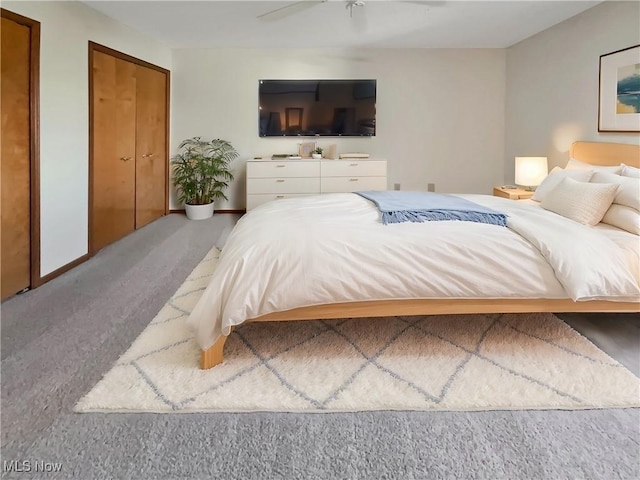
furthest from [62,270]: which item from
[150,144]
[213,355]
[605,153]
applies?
[605,153]

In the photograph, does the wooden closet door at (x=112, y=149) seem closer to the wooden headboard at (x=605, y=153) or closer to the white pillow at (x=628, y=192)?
the white pillow at (x=628, y=192)

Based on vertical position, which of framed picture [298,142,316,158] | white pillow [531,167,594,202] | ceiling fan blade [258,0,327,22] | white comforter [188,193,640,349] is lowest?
white comforter [188,193,640,349]

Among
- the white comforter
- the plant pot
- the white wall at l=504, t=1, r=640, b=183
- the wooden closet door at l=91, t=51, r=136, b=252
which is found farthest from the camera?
the plant pot

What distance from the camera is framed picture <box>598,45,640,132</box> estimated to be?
3484mm

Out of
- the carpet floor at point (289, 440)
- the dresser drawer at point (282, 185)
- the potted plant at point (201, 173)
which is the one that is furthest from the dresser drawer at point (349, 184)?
the carpet floor at point (289, 440)

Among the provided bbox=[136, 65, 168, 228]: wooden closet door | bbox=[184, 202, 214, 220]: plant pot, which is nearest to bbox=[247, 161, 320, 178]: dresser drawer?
bbox=[184, 202, 214, 220]: plant pot

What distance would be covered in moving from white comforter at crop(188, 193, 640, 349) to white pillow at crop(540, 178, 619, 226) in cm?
50

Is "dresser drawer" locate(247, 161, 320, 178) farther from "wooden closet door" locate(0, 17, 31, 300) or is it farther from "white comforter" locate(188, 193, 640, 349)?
"white comforter" locate(188, 193, 640, 349)

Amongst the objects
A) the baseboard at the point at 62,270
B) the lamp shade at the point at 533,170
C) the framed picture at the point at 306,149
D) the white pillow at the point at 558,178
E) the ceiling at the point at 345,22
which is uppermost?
the ceiling at the point at 345,22

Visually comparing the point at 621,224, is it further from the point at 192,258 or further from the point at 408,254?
the point at 192,258

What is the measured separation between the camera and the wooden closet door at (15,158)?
9.02ft

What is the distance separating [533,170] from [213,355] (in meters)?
3.86

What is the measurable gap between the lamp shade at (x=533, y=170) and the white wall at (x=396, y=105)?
165 cm

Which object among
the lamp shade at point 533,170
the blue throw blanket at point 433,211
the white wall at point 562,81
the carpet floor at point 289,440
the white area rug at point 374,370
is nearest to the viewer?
the carpet floor at point 289,440
